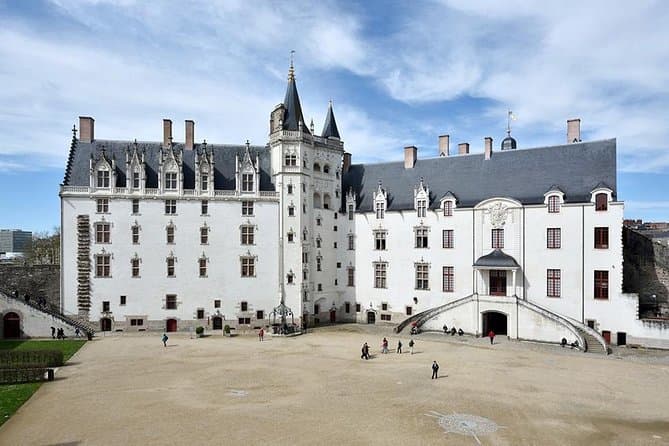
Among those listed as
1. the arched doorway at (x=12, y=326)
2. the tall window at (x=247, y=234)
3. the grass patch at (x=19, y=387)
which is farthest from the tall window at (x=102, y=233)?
the tall window at (x=247, y=234)

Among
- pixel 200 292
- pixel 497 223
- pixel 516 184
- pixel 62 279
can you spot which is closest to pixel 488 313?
pixel 497 223

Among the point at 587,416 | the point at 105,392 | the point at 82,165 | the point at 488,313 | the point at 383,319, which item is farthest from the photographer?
the point at 383,319

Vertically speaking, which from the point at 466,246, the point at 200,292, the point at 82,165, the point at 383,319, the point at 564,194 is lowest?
the point at 383,319

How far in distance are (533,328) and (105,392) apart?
3292 centimetres

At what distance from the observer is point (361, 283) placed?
49.1 metres

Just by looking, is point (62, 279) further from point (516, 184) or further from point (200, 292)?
point (516, 184)

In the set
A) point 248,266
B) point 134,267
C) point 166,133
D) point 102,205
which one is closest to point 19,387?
point 134,267

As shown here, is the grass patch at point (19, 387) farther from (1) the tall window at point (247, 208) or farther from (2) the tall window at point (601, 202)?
(2) the tall window at point (601, 202)

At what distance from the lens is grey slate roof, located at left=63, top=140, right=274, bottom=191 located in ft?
146

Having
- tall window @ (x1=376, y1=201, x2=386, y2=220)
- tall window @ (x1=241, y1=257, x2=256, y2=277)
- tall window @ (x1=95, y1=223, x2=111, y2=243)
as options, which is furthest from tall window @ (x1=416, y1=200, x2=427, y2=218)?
tall window @ (x1=95, y1=223, x2=111, y2=243)

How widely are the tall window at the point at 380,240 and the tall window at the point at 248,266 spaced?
13149 mm

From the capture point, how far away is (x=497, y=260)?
135ft

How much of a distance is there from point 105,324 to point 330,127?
101 feet

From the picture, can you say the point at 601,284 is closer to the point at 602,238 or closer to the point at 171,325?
the point at 602,238
